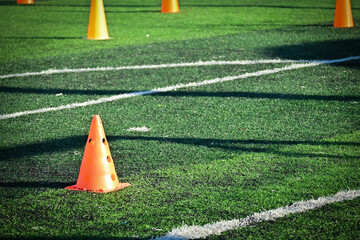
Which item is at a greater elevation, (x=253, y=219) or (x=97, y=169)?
(x=97, y=169)

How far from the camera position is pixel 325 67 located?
7.93 metres

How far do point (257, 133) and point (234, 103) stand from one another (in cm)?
107

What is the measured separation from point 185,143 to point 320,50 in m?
4.90

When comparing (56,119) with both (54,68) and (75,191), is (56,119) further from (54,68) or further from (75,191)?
(54,68)

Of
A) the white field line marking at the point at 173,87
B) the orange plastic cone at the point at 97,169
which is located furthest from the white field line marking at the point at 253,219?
the white field line marking at the point at 173,87

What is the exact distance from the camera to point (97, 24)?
10508 millimetres

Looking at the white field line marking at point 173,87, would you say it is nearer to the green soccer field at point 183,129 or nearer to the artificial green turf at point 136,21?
the green soccer field at point 183,129

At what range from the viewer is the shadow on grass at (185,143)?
4.73m

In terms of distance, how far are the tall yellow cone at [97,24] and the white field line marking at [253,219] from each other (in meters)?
7.42

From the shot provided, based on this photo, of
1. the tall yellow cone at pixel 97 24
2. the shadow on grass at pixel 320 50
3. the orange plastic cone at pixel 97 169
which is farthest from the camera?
the tall yellow cone at pixel 97 24

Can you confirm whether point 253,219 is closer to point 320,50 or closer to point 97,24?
point 320,50

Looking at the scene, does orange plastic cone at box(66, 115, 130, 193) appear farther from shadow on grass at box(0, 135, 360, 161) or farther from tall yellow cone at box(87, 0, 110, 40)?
tall yellow cone at box(87, 0, 110, 40)

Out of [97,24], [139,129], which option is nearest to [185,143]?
[139,129]

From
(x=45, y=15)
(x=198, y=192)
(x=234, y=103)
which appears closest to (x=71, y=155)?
(x=198, y=192)
